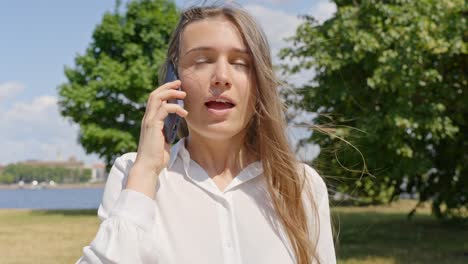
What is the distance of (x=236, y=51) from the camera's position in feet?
7.05

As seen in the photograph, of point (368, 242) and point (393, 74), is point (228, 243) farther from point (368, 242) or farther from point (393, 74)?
point (368, 242)

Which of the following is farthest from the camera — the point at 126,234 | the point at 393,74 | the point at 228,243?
the point at 393,74

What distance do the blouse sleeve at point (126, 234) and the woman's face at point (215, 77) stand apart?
1.10 ft

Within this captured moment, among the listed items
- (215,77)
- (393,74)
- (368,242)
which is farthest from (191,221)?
(368,242)

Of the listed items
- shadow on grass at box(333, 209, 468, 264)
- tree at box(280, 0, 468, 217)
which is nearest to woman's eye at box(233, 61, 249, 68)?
tree at box(280, 0, 468, 217)

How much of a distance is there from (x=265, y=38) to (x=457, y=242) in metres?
15.5

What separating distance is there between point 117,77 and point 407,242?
18393 mm

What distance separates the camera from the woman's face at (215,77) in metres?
2.10

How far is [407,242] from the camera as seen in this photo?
16672 millimetres

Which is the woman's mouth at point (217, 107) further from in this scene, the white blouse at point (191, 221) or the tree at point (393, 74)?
the tree at point (393, 74)

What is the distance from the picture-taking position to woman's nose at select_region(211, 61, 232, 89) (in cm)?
207

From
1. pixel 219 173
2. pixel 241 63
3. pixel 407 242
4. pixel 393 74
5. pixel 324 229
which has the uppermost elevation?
pixel 393 74

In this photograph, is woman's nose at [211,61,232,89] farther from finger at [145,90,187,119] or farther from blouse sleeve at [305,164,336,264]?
blouse sleeve at [305,164,336,264]

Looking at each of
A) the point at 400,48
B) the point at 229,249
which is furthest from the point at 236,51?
the point at 400,48
